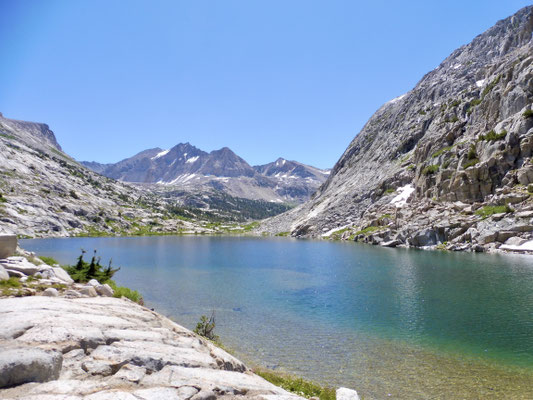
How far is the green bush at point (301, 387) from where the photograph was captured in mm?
15958

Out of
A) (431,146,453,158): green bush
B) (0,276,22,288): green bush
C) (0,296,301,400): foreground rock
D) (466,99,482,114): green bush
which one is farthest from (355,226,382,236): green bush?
(0,276,22,288): green bush

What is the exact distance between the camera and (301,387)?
16.8m

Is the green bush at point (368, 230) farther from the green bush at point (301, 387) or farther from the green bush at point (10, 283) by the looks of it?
the green bush at point (10, 283)

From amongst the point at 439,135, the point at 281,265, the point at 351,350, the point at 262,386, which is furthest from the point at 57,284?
the point at 439,135

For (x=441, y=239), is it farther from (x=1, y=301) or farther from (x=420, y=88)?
(x=420, y=88)

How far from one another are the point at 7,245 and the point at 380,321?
3296 cm

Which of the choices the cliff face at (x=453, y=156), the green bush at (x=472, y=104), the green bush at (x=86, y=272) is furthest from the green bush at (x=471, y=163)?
the green bush at (x=86, y=272)

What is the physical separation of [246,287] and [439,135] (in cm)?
12576

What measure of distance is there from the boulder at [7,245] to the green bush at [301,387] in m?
22.1

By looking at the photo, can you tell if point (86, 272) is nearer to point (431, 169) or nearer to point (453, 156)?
point (431, 169)

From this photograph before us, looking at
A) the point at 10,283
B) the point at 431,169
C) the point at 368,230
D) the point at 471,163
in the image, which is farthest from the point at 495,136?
the point at 10,283

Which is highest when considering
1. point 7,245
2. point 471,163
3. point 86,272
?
point 471,163

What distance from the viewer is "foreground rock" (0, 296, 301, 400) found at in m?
8.42

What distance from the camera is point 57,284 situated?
2127 centimetres
